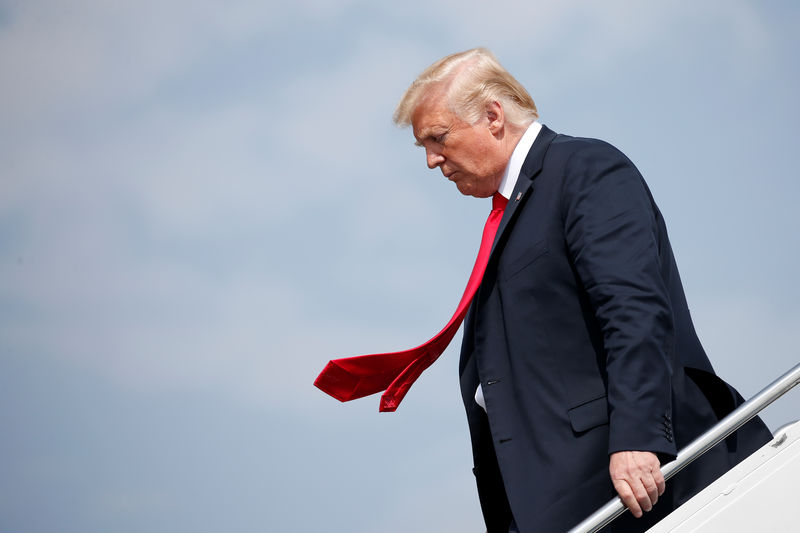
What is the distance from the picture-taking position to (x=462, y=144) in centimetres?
278

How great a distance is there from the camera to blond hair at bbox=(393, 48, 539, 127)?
2771 mm

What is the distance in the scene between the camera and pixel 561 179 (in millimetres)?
2605

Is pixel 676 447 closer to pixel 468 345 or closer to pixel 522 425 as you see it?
pixel 522 425

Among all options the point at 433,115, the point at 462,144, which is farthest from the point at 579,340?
the point at 433,115

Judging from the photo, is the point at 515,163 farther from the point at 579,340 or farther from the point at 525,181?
the point at 579,340

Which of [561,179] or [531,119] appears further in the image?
[531,119]

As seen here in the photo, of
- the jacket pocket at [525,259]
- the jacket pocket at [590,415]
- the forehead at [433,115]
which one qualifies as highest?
the forehead at [433,115]

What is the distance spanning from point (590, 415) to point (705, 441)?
0.96 ft

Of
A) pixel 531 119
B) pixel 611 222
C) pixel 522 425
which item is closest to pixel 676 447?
pixel 522 425

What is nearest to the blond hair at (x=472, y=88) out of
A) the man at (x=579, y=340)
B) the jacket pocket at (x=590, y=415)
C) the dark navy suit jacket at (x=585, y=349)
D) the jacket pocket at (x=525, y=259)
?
the man at (x=579, y=340)

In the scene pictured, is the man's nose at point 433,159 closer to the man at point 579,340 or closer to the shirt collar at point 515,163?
the man at point 579,340

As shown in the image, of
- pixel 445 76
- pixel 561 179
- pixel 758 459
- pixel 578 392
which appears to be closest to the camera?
pixel 758 459

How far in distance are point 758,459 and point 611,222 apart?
0.68 m

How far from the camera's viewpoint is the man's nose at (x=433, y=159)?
9.27 feet
